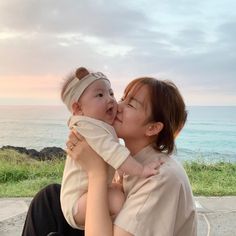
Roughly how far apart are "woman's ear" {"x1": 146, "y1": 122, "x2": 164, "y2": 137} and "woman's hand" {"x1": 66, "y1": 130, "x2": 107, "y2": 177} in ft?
0.46

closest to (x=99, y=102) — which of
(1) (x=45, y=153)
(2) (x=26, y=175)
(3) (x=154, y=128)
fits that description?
(3) (x=154, y=128)

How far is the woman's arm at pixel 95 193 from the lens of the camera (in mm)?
990

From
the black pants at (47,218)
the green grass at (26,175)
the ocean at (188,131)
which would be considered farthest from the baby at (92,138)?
the ocean at (188,131)

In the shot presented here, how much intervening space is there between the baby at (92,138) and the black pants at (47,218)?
110mm

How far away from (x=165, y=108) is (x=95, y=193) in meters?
0.26

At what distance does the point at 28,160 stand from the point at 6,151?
0.49 metres

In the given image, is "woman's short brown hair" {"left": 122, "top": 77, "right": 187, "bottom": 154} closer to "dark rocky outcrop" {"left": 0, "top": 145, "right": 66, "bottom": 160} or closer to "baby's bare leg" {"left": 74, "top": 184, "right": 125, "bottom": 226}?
"baby's bare leg" {"left": 74, "top": 184, "right": 125, "bottom": 226}

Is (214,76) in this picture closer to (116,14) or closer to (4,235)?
(116,14)

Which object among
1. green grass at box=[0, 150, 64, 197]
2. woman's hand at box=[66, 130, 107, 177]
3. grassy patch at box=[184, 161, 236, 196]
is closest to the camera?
woman's hand at box=[66, 130, 107, 177]

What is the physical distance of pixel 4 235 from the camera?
223cm

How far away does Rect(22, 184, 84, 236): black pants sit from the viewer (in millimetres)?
1243

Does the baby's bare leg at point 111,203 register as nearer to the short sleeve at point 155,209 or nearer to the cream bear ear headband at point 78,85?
the short sleeve at point 155,209

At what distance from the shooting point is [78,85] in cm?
119

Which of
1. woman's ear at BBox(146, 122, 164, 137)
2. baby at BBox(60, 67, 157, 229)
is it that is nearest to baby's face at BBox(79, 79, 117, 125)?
baby at BBox(60, 67, 157, 229)
